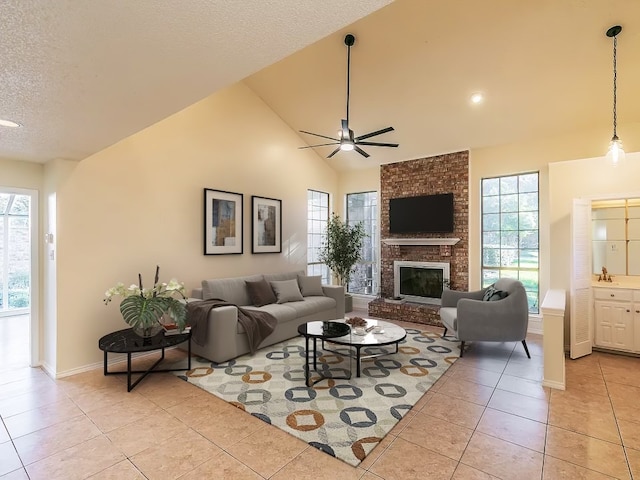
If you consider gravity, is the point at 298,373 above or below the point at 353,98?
below

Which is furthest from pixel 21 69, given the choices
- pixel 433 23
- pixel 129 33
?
pixel 433 23

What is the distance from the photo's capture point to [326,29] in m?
1.36

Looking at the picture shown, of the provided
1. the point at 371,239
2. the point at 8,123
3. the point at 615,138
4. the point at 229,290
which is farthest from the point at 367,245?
the point at 8,123

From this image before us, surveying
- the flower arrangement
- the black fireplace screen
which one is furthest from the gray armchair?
the flower arrangement

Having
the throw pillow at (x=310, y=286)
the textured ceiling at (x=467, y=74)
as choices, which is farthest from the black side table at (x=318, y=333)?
the textured ceiling at (x=467, y=74)

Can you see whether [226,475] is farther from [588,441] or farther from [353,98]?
[353,98]

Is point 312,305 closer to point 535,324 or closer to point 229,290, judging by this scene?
point 229,290

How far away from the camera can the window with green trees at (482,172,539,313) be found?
17.0ft

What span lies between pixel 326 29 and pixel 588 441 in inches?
124

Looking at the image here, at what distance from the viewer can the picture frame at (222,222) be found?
480 cm

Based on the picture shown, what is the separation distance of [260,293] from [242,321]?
0.92 metres

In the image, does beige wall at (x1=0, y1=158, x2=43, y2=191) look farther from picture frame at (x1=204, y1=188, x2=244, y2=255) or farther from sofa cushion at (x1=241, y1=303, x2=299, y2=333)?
sofa cushion at (x1=241, y1=303, x2=299, y2=333)

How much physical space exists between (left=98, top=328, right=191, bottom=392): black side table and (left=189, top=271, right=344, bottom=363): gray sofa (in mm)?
301

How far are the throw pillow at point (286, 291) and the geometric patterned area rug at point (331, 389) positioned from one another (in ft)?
2.59
